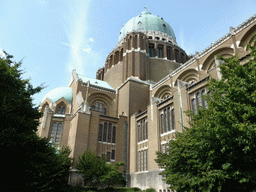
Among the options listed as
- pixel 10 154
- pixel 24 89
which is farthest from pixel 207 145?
pixel 24 89

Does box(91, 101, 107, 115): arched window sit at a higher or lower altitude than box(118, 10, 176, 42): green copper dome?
lower

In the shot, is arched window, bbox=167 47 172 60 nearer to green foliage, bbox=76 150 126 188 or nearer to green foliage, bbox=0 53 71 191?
green foliage, bbox=76 150 126 188

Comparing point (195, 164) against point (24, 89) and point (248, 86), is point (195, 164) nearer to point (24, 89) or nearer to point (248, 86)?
point (248, 86)

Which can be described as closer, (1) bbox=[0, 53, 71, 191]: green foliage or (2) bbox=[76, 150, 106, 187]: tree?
(1) bbox=[0, 53, 71, 191]: green foliage

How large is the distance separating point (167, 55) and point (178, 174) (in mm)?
37010

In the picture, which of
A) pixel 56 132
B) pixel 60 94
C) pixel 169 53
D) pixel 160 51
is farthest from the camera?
pixel 169 53

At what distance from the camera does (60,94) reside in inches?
1474

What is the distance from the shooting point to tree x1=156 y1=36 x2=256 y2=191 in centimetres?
921

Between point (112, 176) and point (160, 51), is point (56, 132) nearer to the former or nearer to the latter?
point (112, 176)

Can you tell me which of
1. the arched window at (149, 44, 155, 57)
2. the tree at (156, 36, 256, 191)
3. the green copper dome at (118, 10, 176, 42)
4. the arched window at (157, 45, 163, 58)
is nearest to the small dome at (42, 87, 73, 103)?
the arched window at (149, 44, 155, 57)

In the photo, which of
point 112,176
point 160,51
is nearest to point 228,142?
point 112,176

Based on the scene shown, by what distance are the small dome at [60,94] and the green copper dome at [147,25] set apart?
20878 millimetres

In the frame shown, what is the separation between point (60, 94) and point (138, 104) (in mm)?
13623

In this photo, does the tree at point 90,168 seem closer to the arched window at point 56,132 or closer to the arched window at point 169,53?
the arched window at point 56,132
